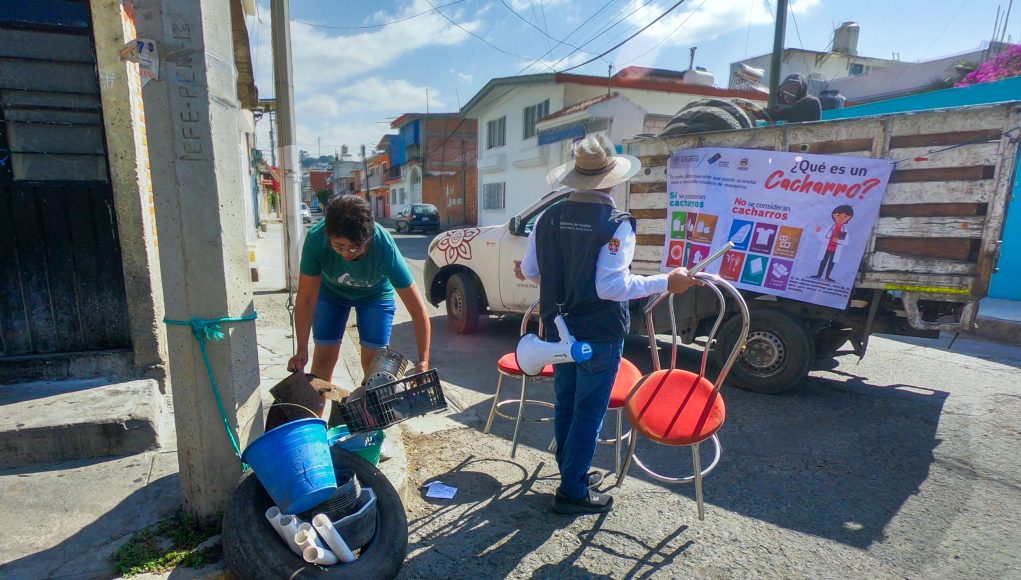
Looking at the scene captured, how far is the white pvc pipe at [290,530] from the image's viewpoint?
216 centimetres

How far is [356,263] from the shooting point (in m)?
3.11

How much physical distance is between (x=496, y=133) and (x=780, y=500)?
2347 cm

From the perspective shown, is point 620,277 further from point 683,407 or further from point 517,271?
point 517,271

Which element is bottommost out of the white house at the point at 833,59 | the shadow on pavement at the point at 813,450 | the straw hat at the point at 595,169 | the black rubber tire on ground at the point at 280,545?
the shadow on pavement at the point at 813,450

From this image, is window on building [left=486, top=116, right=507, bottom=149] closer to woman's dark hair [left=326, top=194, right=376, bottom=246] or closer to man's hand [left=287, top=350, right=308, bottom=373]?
woman's dark hair [left=326, top=194, right=376, bottom=246]

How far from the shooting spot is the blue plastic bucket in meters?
2.21

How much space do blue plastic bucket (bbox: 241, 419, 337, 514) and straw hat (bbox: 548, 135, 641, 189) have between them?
172 cm

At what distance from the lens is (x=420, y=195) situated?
119 ft

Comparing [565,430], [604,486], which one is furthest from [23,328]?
[604,486]

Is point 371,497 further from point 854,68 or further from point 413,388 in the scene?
point 854,68

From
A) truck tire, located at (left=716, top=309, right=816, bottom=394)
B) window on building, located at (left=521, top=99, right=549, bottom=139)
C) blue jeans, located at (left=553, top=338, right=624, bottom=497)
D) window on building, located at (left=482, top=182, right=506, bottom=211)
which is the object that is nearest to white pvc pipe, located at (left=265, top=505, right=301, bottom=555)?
blue jeans, located at (left=553, top=338, right=624, bottom=497)

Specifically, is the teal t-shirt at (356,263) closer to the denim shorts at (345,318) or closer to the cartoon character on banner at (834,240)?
the denim shorts at (345,318)

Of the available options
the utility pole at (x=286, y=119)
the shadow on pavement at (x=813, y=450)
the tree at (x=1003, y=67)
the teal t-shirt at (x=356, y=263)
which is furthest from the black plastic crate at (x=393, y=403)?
the tree at (x=1003, y=67)

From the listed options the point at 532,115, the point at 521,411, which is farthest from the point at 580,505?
the point at 532,115
